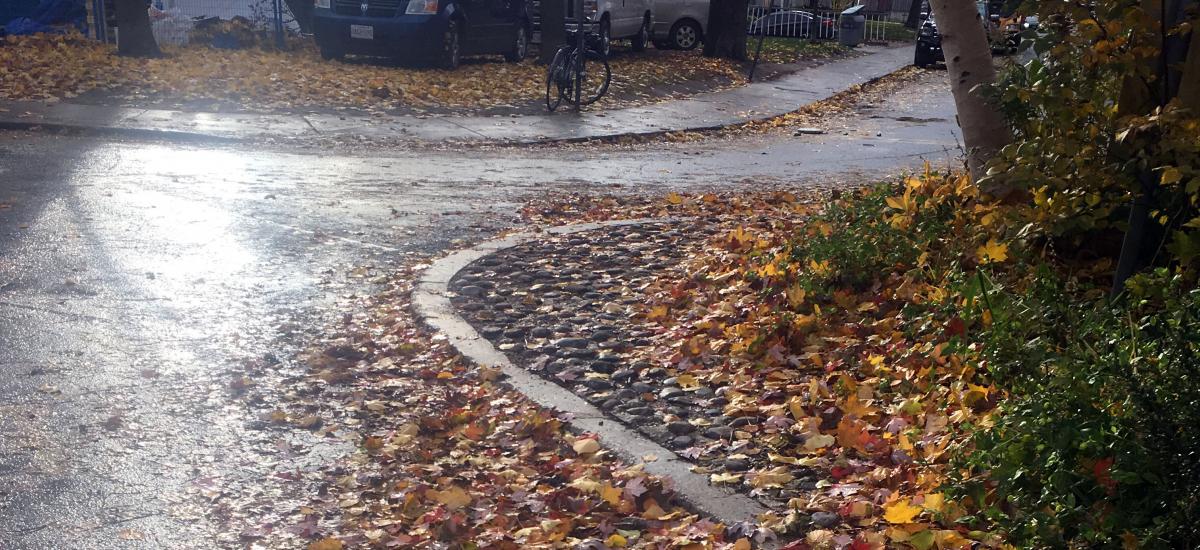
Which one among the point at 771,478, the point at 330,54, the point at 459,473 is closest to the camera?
the point at 771,478

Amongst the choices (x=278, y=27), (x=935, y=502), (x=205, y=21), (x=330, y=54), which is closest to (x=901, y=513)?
(x=935, y=502)

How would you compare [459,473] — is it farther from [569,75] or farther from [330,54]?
[330,54]

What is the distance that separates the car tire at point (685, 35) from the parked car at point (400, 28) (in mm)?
7882

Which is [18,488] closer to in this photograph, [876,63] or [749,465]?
[749,465]

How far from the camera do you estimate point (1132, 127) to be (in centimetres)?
423

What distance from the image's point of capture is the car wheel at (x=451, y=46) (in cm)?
2105

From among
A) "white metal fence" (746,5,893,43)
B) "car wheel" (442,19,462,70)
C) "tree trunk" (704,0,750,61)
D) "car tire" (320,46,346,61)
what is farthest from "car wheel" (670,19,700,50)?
"car tire" (320,46,346,61)

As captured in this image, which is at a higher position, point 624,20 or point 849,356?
point 624,20

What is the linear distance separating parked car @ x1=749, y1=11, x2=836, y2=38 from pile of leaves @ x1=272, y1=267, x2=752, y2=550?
31.5 m

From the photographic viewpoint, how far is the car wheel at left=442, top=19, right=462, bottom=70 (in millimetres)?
21047

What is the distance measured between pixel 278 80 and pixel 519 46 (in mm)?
5870

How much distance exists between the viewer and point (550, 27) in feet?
74.7

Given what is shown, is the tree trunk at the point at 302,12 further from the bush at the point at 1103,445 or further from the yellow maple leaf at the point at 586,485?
the bush at the point at 1103,445

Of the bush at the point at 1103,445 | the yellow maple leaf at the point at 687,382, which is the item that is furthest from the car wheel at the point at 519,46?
the bush at the point at 1103,445
